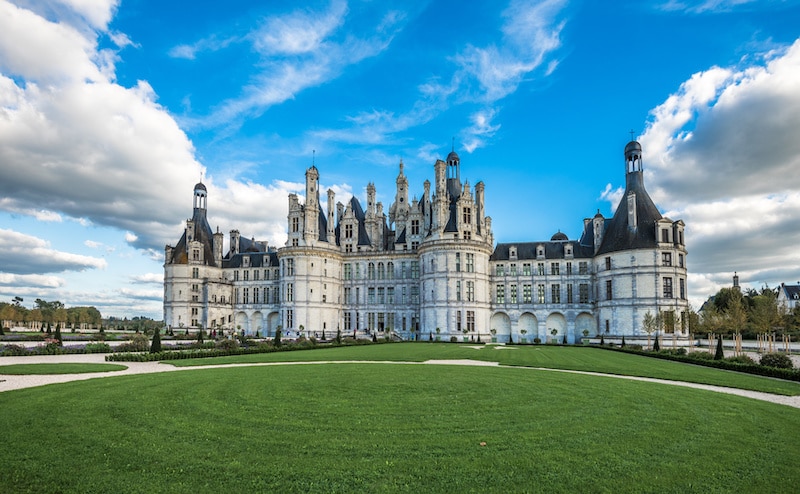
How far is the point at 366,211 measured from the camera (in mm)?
67562

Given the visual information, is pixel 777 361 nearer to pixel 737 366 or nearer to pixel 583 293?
pixel 737 366

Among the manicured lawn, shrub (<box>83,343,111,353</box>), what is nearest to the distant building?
the manicured lawn

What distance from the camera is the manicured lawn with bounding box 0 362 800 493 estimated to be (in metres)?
7.57

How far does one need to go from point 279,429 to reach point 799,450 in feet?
35.0

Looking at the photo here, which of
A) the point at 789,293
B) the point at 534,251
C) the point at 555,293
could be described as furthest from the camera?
the point at 789,293

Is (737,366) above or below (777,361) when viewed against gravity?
below

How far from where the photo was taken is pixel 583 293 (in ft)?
194

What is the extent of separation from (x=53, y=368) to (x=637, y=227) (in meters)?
52.6

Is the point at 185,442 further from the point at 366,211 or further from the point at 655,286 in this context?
the point at 366,211

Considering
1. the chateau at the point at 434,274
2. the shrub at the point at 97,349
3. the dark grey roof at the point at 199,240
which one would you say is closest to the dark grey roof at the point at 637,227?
the chateau at the point at 434,274

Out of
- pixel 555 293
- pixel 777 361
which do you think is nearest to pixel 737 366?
pixel 777 361

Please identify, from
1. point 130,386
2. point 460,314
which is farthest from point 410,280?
point 130,386

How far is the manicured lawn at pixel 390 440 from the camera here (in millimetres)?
7570

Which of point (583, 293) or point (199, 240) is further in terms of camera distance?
point (199, 240)
